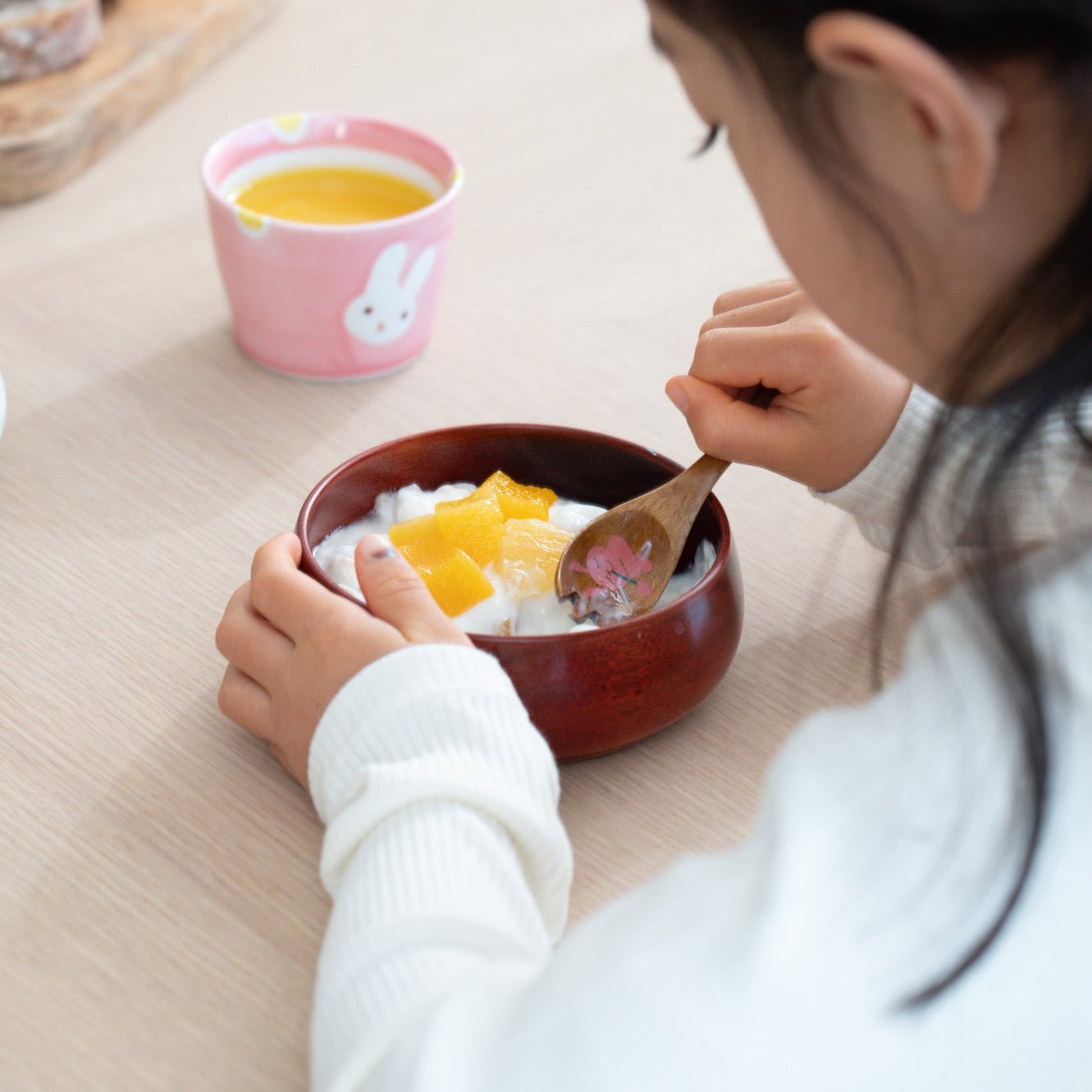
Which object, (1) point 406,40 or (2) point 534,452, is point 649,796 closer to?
(2) point 534,452

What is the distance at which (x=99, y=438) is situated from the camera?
82 centimetres

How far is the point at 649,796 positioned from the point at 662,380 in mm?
372

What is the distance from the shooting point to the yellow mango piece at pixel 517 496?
68 cm

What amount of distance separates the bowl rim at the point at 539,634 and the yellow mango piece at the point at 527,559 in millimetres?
27

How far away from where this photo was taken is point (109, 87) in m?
1.11

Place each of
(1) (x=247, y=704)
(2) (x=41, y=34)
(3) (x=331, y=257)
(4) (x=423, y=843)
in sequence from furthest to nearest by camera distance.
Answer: (2) (x=41, y=34), (3) (x=331, y=257), (1) (x=247, y=704), (4) (x=423, y=843)

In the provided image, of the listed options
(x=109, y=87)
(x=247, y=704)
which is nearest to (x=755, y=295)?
(x=247, y=704)

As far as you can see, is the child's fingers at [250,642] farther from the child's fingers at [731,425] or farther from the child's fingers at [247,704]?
the child's fingers at [731,425]

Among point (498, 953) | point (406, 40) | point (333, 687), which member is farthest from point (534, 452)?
point (406, 40)

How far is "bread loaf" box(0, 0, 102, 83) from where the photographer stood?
3.51 ft

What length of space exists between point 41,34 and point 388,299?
454mm

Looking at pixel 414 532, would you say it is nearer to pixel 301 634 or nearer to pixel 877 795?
pixel 301 634

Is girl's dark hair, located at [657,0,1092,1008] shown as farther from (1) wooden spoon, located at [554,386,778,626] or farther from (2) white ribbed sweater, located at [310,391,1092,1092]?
(1) wooden spoon, located at [554,386,778,626]

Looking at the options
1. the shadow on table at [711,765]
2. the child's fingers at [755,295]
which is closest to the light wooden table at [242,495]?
the shadow on table at [711,765]
